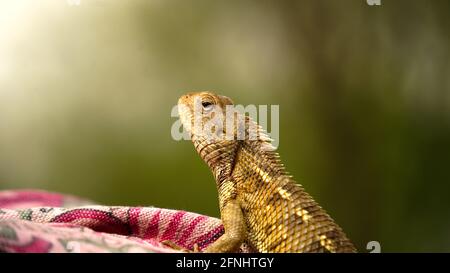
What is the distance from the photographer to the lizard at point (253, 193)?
729mm

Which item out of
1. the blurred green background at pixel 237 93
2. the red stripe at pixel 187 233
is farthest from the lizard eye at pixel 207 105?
the blurred green background at pixel 237 93

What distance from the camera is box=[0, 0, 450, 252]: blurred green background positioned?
1394 mm

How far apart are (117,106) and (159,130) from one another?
17 cm

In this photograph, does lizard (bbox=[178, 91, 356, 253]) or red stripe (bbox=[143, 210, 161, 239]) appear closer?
lizard (bbox=[178, 91, 356, 253])

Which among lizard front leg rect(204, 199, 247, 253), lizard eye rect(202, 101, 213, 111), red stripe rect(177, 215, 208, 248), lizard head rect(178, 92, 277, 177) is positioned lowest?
red stripe rect(177, 215, 208, 248)

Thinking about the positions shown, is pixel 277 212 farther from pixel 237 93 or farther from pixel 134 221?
pixel 237 93

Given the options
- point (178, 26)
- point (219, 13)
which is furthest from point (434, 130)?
point (178, 26)

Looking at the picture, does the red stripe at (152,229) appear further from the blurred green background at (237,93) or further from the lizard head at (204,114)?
the blurred green background at (237,93)

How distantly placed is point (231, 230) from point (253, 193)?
10 centimetres

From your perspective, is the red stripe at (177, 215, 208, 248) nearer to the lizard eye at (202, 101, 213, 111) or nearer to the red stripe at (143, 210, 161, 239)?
the red stripe at (143, 210, 161, 239)

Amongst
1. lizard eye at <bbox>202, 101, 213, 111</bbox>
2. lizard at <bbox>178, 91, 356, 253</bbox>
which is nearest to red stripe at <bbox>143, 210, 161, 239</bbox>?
lizard at <bbox>178, 91, 356, 253</bbox>

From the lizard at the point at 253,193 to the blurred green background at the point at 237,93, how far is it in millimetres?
492

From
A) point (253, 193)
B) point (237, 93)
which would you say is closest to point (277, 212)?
point (253, 193)

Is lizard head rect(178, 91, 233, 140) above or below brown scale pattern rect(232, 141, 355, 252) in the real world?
above
